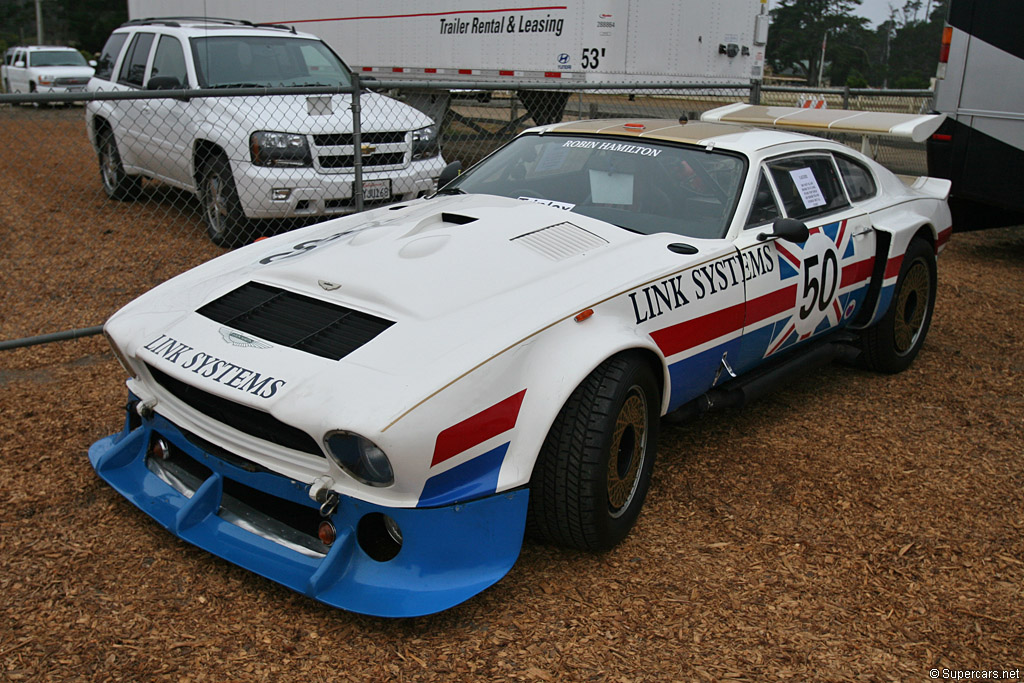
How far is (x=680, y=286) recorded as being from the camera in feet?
11.6

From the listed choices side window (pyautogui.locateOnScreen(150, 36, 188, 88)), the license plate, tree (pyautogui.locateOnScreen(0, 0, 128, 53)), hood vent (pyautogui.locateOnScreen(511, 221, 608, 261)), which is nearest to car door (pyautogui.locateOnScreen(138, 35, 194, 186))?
side window (pyautogui.locateOnScreen(150, 36, 188, 88))

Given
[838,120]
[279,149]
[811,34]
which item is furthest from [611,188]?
[811,34]

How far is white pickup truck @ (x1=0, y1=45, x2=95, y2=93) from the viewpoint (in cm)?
2137

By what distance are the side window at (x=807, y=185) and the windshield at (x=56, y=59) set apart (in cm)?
2284

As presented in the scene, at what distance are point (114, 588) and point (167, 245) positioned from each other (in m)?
5.13

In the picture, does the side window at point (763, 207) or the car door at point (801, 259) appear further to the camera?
the side window at point (763, 207)

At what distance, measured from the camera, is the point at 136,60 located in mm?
8617

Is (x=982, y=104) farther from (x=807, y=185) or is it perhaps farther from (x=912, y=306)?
(x=807, y=185)

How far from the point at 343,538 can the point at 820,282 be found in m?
2.82

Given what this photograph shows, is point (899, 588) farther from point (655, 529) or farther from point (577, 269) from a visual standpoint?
point (577, 269)

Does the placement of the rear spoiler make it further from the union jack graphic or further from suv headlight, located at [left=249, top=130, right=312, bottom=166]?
suv headlight, located at [left=249, top=130, right=312, bottom=166]

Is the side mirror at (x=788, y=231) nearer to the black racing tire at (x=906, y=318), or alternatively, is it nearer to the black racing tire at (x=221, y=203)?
the black racing tire at (x=906, y=318)

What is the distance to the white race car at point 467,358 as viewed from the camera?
2.71 m

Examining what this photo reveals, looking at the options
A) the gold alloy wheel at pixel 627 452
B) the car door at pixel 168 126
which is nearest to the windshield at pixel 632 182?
the gold alloy wheel at pixel 627 452
